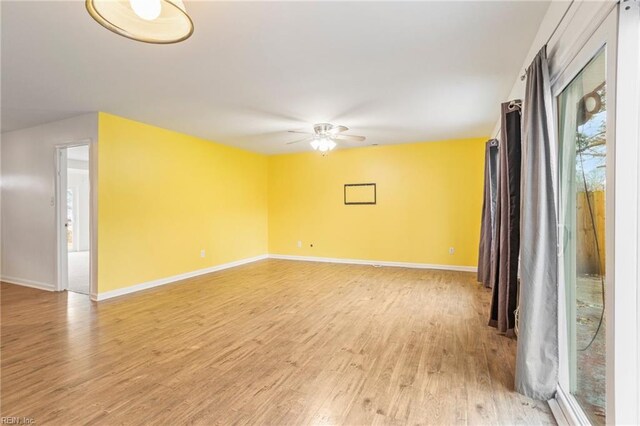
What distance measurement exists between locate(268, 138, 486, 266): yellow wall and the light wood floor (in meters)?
1.82

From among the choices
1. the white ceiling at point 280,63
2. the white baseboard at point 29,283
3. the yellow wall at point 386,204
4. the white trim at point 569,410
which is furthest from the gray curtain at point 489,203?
the white baseboard at point 29,283

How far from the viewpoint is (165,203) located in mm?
4922

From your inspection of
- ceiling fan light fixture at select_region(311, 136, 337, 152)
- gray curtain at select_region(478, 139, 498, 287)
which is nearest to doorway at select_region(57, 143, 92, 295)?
ceiling fan light fixture at select_region(311, 136, 337, 152)

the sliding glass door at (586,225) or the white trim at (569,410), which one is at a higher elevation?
the sliding glass door at (586,225)

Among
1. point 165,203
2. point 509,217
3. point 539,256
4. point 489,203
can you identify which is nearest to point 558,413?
point 539,256

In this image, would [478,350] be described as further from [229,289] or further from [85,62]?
[85,62]

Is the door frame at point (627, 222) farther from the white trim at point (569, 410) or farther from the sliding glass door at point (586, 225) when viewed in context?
the white trim at point (569, 410)

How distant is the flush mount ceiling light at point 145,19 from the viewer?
145cm

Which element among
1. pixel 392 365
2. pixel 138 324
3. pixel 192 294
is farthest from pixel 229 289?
pixel 392 365

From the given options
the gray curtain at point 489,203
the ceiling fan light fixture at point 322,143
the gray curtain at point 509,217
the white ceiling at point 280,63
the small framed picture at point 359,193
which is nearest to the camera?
the white ceiling at point 280,63

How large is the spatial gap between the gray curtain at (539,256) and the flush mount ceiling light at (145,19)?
2.09 m

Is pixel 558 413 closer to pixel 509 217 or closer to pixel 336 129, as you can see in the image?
pixel 509 217

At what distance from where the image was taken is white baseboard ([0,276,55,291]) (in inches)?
180

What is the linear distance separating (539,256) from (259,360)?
7.04 feet
